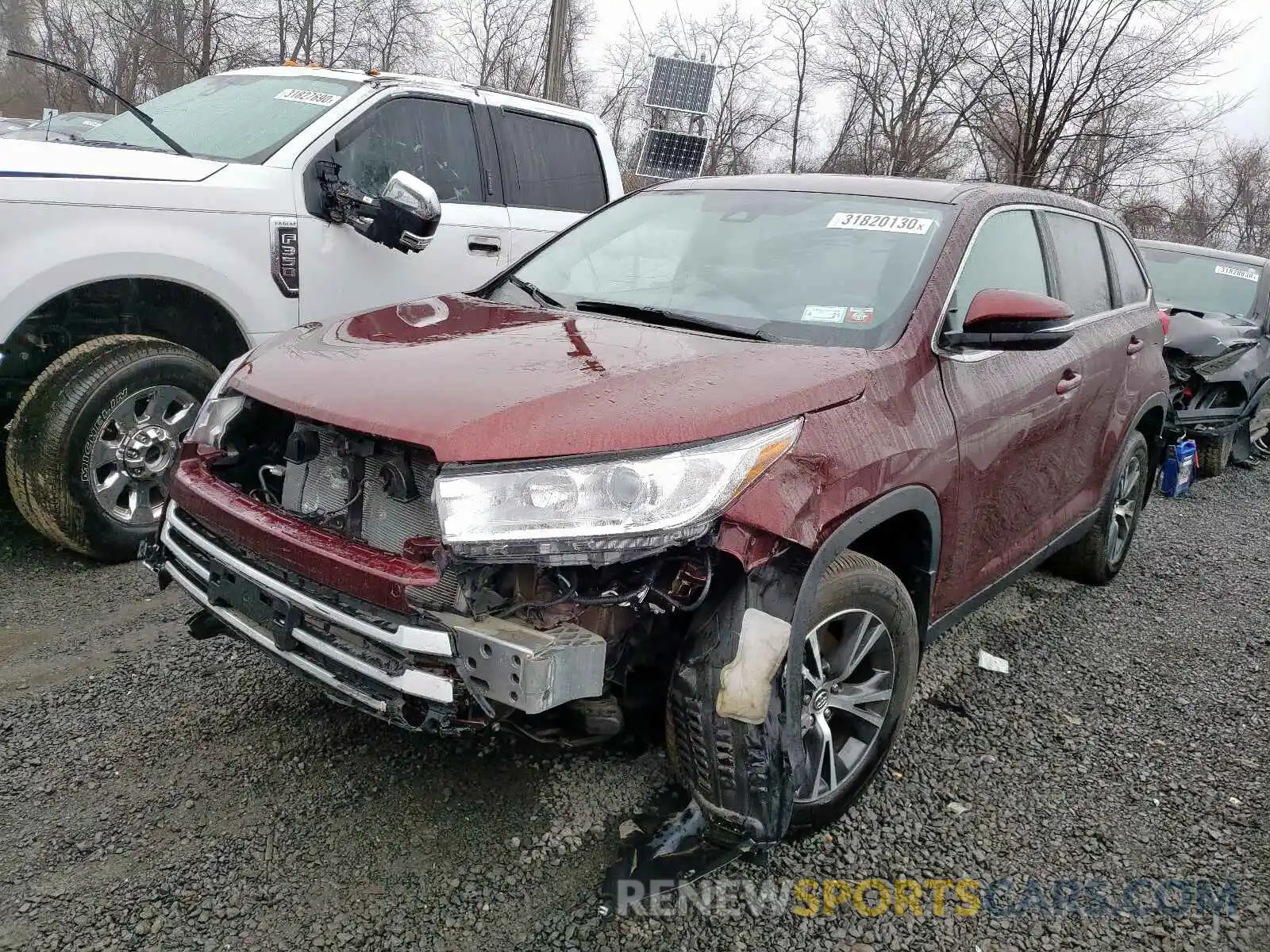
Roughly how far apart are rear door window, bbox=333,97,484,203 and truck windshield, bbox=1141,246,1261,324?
6.07 metres

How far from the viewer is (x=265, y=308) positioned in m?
4.13

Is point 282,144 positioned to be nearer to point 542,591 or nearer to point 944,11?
point 542,591

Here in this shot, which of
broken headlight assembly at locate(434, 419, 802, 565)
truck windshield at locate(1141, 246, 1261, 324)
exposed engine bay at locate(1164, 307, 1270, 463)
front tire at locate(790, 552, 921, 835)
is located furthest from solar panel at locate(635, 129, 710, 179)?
broken headlight assembly at locate(434, 419, 802, 565)

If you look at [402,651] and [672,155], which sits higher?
[672,155]

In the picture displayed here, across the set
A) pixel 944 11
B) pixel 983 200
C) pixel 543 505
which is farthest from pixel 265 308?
pixel 944 11

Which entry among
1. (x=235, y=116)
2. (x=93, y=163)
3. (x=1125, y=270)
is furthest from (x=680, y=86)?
(x=93, y=163)

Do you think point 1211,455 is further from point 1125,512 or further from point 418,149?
point 418,149

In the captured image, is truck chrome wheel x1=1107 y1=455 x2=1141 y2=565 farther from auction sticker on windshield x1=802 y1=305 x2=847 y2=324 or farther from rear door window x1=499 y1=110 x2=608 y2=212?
rear door window x1=499 y1=110 x2=608 y2=212

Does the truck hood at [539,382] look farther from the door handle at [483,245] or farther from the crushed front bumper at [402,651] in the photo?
the door handle at [483,245]

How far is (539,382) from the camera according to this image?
2.10 m

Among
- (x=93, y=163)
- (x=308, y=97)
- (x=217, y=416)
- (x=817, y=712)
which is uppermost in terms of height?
(x=308, y=97)

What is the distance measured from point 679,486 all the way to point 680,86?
15593 millimetres

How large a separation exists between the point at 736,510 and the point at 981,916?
1270mm

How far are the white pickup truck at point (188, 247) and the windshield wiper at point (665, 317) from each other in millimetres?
1817
